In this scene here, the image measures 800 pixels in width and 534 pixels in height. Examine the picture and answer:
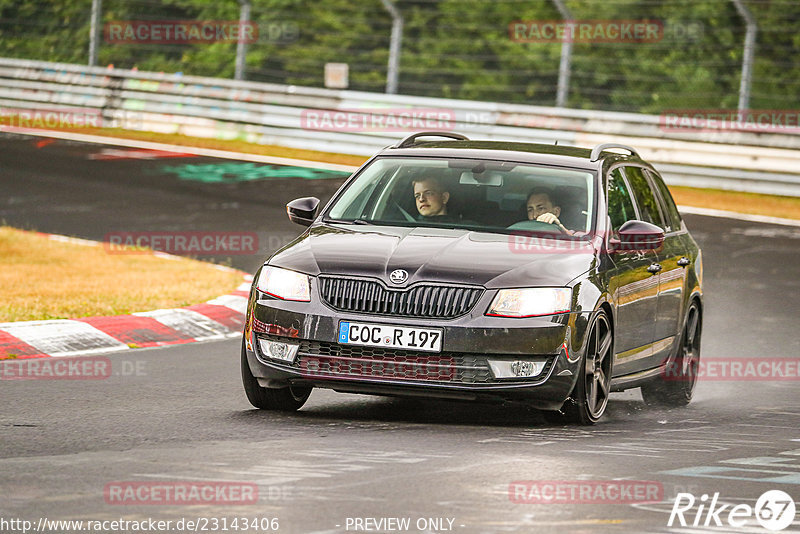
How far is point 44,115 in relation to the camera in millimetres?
29531

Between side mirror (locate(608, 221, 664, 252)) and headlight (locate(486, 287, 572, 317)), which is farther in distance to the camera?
side mirror (locate(608, 221, 664, 252))

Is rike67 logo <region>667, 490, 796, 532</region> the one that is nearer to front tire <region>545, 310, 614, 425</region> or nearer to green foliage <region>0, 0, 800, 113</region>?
front tire <region>545, 310, 614, 425</region>

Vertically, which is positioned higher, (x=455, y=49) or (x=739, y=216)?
(x=455, y=49)

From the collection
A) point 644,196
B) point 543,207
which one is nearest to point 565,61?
point 644,196

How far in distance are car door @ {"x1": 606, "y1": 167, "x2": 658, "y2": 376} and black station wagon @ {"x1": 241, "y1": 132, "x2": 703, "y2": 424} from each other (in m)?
0.01

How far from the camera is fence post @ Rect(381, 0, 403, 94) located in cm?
2580

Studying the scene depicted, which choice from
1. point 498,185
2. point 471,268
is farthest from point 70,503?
point 498,185

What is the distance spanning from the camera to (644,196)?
10.5 meters

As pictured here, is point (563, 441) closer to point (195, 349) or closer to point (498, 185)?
point (498, 185)

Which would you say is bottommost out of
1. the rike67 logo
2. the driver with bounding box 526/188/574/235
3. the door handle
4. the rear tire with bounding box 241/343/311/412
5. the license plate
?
the rear tire with bounding box 241/343/311/412

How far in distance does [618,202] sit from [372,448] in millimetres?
3024

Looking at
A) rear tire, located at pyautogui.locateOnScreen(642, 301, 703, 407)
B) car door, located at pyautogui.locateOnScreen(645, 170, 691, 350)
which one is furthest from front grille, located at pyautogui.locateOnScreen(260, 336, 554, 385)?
rear tire, located at pyautogui.locateOnScreen(642, 301, 703, 407)

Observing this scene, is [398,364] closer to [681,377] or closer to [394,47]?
[681,377]

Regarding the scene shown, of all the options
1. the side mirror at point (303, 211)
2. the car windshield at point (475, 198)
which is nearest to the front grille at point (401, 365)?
the car windshield at point (475, 198)
